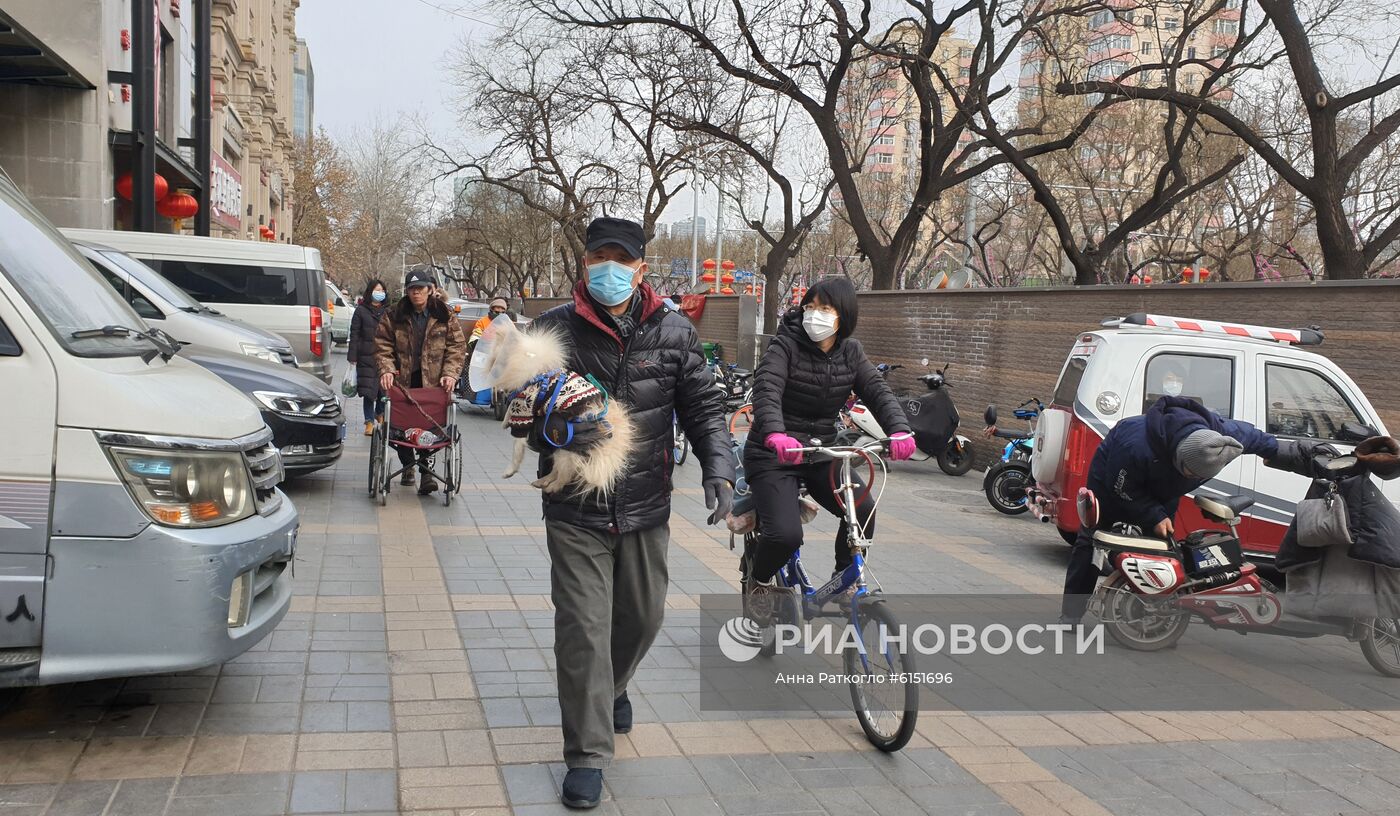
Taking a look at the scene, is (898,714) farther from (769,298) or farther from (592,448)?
(769,298)

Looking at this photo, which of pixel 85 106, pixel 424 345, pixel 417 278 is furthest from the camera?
pixel 85 106

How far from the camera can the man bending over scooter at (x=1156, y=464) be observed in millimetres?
5605

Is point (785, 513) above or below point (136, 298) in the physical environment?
below

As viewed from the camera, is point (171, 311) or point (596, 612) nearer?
point (596, 612)

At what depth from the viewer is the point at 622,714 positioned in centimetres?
450

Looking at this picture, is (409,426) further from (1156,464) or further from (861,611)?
(1156,464)

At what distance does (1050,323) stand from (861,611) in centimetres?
1024

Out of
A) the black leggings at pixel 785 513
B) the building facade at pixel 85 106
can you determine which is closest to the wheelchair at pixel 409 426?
the black leggings at pixel 785 513

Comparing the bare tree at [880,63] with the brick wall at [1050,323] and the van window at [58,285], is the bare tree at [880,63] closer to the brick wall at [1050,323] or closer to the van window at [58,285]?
the brick wall at [1050,323]

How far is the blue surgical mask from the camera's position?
159 inches

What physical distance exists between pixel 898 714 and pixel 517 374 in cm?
188

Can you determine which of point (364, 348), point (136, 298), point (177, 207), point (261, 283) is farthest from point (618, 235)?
point (177, 207)

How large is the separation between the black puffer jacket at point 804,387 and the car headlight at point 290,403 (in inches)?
187

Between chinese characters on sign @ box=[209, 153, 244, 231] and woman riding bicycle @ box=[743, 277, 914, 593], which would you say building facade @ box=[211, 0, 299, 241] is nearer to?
chinese characters on sign @ box=[209, 153, 244, 231]
